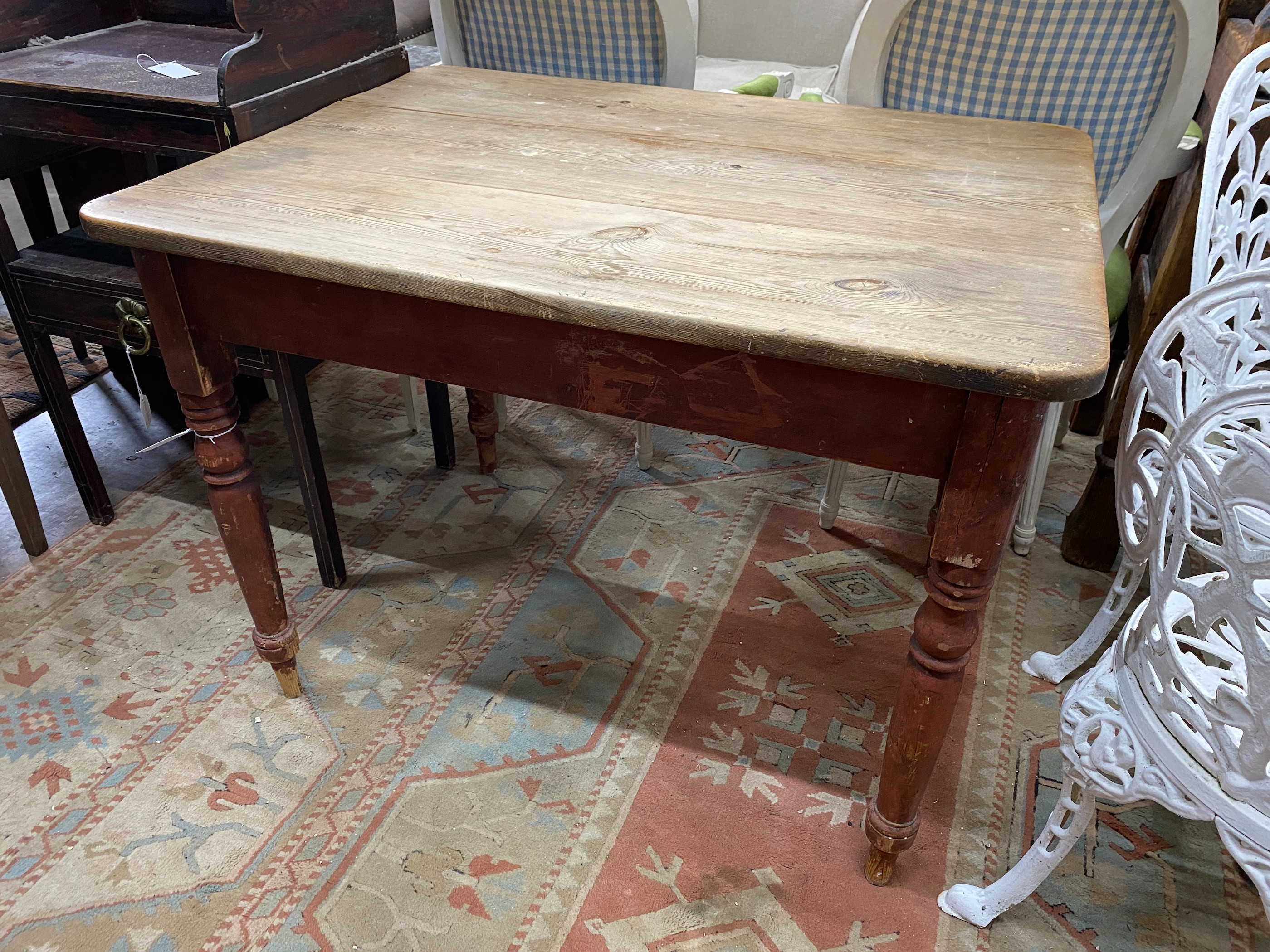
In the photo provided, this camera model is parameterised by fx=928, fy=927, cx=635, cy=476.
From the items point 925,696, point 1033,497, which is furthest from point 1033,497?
point 925,696

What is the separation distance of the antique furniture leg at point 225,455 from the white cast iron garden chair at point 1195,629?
1.01 meters

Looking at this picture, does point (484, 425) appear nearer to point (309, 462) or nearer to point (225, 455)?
point (309, 462)

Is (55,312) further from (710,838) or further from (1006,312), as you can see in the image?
(1006,312)

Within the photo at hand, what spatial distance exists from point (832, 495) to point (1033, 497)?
0.36m

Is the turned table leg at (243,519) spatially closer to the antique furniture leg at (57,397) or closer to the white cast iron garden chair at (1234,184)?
the antique furniture leg at (57,397)

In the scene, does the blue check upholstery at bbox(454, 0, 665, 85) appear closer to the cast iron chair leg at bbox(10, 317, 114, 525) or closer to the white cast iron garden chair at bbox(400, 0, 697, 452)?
the white cast iron garden chair at bbox(400, 0, 697, 452)

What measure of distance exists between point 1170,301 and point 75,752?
1804mm

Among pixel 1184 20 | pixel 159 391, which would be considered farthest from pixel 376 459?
pixel 1184 20

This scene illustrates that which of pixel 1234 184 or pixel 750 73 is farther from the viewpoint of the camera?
pixel 750 73

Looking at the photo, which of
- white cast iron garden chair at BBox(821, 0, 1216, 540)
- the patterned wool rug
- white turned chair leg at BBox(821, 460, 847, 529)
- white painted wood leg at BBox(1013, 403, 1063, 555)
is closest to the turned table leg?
the patterned wool rug

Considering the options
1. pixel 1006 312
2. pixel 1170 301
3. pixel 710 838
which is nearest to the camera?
pixel 1006 312

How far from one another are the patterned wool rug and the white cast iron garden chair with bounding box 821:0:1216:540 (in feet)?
1.61

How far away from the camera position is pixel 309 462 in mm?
1509

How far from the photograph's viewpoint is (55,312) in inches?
61.5
